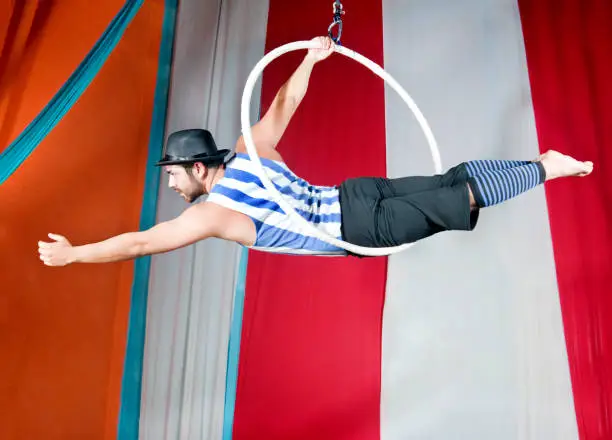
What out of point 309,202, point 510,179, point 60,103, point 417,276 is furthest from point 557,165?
point 60,103

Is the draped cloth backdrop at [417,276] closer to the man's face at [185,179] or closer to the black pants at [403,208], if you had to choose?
the black pants at [403,208]

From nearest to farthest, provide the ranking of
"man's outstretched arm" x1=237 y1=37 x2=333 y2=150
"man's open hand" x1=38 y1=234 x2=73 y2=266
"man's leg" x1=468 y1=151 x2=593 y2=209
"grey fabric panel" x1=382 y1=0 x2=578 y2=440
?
"man's open hand" x1=38 y1=234 x2=73 y2=266 → "man's leg" x1=468 y1=151 x2=593 y2=209 → "man's outstretched arm" x1=237 y1=37 x2=333 y2=150 → "grey fabric panel" x1=382 y1=0 x2=578 y2=440

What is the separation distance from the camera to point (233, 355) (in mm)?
2816

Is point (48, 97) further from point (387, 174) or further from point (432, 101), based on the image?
point (432, 101)

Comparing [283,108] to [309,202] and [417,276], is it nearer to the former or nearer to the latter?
[309,202]

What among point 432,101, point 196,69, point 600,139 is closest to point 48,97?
point 196,69

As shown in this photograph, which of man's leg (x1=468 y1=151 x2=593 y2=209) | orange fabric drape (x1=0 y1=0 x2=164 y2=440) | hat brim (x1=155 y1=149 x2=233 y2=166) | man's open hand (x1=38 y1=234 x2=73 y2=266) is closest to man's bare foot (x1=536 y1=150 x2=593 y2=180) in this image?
man's leg (x1=468 y1=151 x2=593 y2=209)

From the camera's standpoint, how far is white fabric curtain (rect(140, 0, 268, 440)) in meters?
2.75

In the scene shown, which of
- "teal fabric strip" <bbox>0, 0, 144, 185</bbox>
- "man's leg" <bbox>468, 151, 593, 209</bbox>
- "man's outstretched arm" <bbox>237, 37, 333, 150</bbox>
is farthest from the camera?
"man's outstretched arm" <bbox>237, 37, 333, 150</bbox>

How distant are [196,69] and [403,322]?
1.59 meters

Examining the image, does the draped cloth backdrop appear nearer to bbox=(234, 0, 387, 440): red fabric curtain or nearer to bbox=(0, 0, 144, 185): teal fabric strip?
bbox=(234, 0, 387, 440): red fabric curtain

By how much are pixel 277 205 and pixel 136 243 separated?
0.43 m

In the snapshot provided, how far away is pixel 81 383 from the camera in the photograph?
2664 mm

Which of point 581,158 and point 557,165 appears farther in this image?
point 581,158
